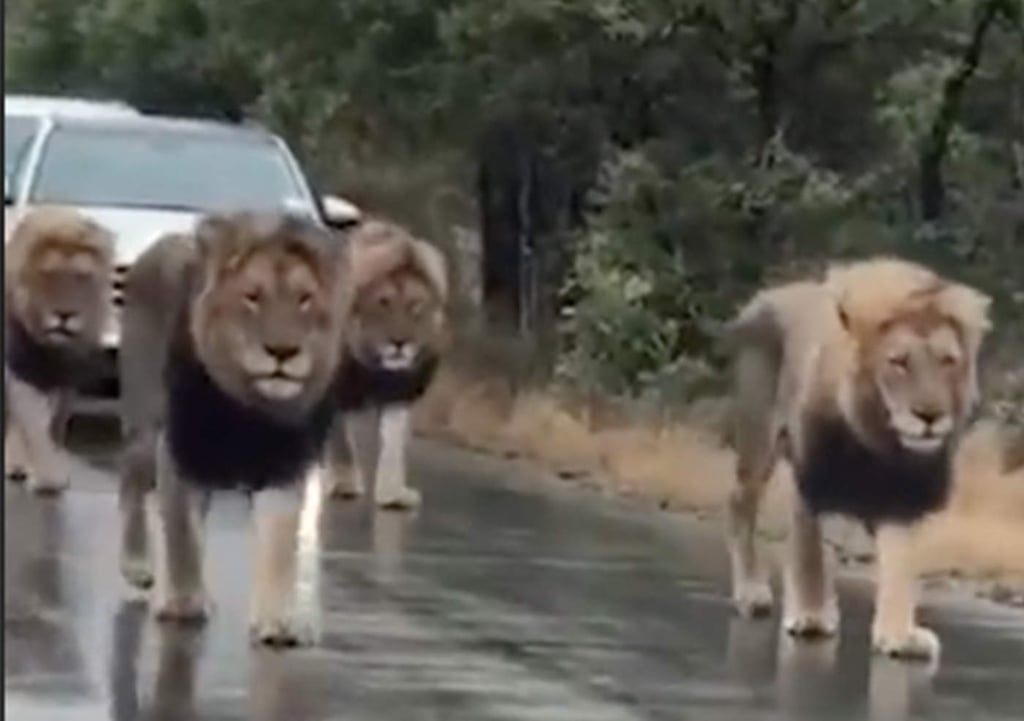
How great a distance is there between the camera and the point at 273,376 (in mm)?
12352

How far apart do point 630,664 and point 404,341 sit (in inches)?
215

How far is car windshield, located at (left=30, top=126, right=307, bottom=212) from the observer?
21.2 m

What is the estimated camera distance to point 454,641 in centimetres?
1267

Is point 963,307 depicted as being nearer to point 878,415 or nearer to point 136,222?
point 878,415

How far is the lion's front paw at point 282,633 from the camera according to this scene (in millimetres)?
12141

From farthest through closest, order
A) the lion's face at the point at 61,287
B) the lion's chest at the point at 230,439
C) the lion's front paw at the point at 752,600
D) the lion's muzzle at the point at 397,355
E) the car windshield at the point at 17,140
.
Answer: the car windshield at the point at 17,140 → the lion's muzzle at the point at 397,355 → the lion's face at the point at 61,287 → the lion's front paw at the point at 752,600 → the lion's chest at the point at 230,439

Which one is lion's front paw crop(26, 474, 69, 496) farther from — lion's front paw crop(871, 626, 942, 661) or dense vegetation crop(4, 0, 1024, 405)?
dense vegetation crop(4, 0, 1024, 405)

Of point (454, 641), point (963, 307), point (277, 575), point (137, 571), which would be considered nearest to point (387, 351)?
point (137, 571)

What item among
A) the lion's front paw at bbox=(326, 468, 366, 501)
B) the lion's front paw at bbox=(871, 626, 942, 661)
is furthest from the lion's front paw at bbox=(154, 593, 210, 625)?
the lion's front paw at bbox=(326, 468, 366, 501)

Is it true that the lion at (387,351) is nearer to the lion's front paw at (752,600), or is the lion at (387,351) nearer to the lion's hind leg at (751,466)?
the lion's hind leg at (751,466)

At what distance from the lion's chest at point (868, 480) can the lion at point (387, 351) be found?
410cm

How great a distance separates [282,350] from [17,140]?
33.9 feet

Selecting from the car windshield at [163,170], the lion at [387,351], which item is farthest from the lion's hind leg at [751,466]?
the car windshield at [163,170]

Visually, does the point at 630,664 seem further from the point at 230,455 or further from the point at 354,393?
the point at 354,393
